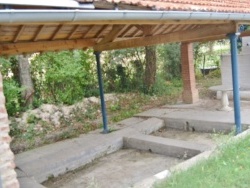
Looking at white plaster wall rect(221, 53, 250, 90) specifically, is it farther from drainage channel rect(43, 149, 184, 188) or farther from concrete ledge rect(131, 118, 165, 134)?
drainage channel rect(43, 149, 184, 188)

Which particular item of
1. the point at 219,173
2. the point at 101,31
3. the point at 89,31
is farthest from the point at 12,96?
the point at 219,173

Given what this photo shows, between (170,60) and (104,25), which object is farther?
(170,60)

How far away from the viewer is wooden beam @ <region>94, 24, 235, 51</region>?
21.1 ft

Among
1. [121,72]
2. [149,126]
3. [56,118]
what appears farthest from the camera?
[121,72]

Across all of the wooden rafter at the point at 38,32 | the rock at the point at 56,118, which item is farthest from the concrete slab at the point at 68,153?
the wooden rafter at the point at 38,32

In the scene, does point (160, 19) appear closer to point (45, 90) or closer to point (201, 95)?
point (45, 90)

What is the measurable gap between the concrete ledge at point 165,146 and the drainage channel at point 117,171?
0.11m

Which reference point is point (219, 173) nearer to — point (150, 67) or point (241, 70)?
point (241, 70)

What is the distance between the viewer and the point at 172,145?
664 cm

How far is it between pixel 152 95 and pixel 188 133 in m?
5.13

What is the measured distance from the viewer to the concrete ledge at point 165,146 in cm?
630

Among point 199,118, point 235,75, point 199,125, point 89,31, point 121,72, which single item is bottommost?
point 199,125

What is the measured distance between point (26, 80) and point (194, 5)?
6109 mm

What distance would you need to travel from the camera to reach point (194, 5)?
17.5 ft
